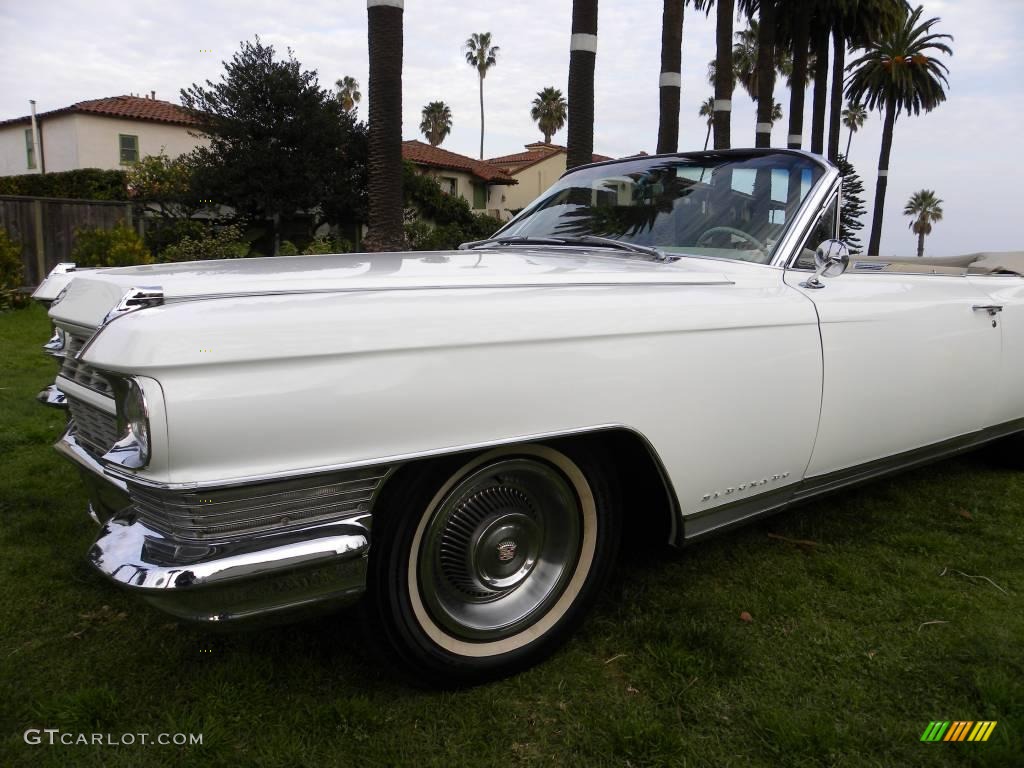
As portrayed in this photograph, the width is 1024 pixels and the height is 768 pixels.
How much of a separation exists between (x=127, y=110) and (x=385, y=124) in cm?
2214

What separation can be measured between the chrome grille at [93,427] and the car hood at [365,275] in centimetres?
24

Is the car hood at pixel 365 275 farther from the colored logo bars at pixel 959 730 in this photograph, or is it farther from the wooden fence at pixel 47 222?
the wooden fence at pixel 47 222

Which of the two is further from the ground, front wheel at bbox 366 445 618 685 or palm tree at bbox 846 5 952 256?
palm tree at bbox 846 5 952 256

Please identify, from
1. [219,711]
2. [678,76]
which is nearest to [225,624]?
[219,711]

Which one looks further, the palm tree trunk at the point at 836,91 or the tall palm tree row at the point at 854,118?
the tall palm tree row at the point at 854,118

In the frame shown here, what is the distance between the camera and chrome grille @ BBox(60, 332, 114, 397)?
6.47ft

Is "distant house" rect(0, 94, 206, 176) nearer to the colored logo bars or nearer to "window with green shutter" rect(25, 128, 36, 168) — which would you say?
"window with green shutter" rect(25, 128, 36, 168)

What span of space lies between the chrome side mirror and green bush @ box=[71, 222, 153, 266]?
339 inches

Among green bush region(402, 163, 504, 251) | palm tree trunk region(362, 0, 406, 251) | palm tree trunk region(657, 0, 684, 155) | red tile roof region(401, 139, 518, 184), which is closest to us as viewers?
palm tree trunk region(362, 0, 406, 251)

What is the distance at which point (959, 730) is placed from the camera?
6.17 ft

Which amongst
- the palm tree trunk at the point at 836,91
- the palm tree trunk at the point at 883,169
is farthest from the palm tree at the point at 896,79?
the palm tree trunk at the point at 836,91

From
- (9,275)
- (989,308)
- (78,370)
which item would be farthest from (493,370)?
(9,275)
